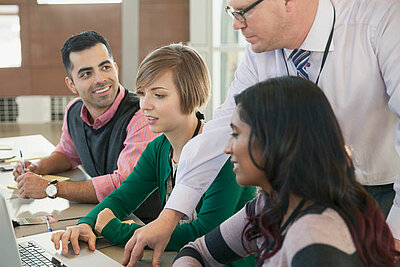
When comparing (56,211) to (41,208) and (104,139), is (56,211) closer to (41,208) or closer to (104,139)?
(41,208)

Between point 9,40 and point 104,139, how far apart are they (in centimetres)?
424

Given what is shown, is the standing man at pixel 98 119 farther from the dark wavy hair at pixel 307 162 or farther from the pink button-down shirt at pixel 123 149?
the dark wavy hair at pixel 307 162

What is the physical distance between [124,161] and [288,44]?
1.00 meters

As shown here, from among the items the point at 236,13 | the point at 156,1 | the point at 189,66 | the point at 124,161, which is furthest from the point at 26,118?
the point at 236,13

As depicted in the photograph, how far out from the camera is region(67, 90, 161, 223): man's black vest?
2338 mm

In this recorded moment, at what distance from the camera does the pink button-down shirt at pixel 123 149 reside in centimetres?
216

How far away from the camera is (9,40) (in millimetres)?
6242

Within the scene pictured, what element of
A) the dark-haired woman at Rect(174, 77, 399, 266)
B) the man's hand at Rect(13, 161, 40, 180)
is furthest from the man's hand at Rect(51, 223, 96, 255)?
the man's hand at Rect(13, 161, 40, 180)

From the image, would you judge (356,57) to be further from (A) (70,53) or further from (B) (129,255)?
(A) (70,53)

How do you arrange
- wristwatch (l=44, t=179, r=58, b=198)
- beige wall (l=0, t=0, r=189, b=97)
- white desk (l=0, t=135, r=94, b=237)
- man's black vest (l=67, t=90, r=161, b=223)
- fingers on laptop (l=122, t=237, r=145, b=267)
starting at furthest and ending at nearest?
beige wall (l=0, t=0, r=189, b=97) < man's black vest (l=67, t=90, r=161, b=223) < wristwatch (l=44, t=179, r=58, b=198) < white desk (l=0, t=135, r=94, b=237) < fingers on laptop (l=122, t=237, r=145, b=267)

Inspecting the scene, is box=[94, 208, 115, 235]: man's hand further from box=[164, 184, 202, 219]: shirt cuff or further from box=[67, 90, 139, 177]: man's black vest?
box=[67, 90, 139, 177]: man's black vest

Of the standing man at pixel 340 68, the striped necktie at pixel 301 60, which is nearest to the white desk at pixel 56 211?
the standing man at pixel 340 68


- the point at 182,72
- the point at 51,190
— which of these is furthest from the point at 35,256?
the point at 182,72

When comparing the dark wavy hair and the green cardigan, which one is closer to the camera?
the dark wavy hair
